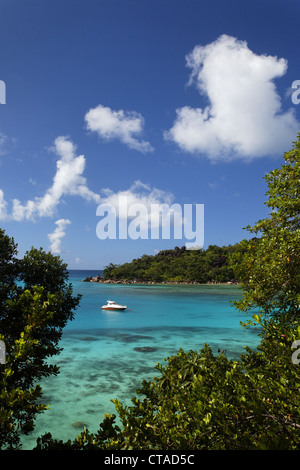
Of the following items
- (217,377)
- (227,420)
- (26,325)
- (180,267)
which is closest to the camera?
(227,420)

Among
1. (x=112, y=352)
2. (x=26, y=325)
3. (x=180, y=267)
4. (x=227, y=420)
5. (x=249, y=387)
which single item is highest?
(x=26, y=325)

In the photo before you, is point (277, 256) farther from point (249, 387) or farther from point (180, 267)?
point (180, 267)

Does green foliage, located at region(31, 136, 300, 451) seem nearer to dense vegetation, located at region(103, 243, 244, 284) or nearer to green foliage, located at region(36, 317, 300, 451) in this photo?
green foliage, located at region(36, 317, 300, 451)

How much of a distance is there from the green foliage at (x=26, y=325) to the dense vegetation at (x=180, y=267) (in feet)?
331

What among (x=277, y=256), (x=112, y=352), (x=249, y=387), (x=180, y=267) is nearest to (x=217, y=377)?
(x=249, y=387)

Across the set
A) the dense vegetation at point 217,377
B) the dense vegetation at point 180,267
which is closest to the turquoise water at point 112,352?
the dense vegetation at point 217,377

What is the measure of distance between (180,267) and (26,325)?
120 m

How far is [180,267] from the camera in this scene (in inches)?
4902

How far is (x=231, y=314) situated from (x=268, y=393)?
39.6 m

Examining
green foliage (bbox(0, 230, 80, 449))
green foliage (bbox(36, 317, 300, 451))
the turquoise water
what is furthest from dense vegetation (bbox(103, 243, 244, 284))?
green foliage (bbox(36, 317, 300, 451))

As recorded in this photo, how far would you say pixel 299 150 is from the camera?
7.57 m

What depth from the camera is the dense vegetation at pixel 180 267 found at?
115 meters

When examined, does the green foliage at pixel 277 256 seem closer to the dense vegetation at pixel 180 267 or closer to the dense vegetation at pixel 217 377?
the dense vegetation at pixel 217 377

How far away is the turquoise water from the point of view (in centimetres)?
1152
